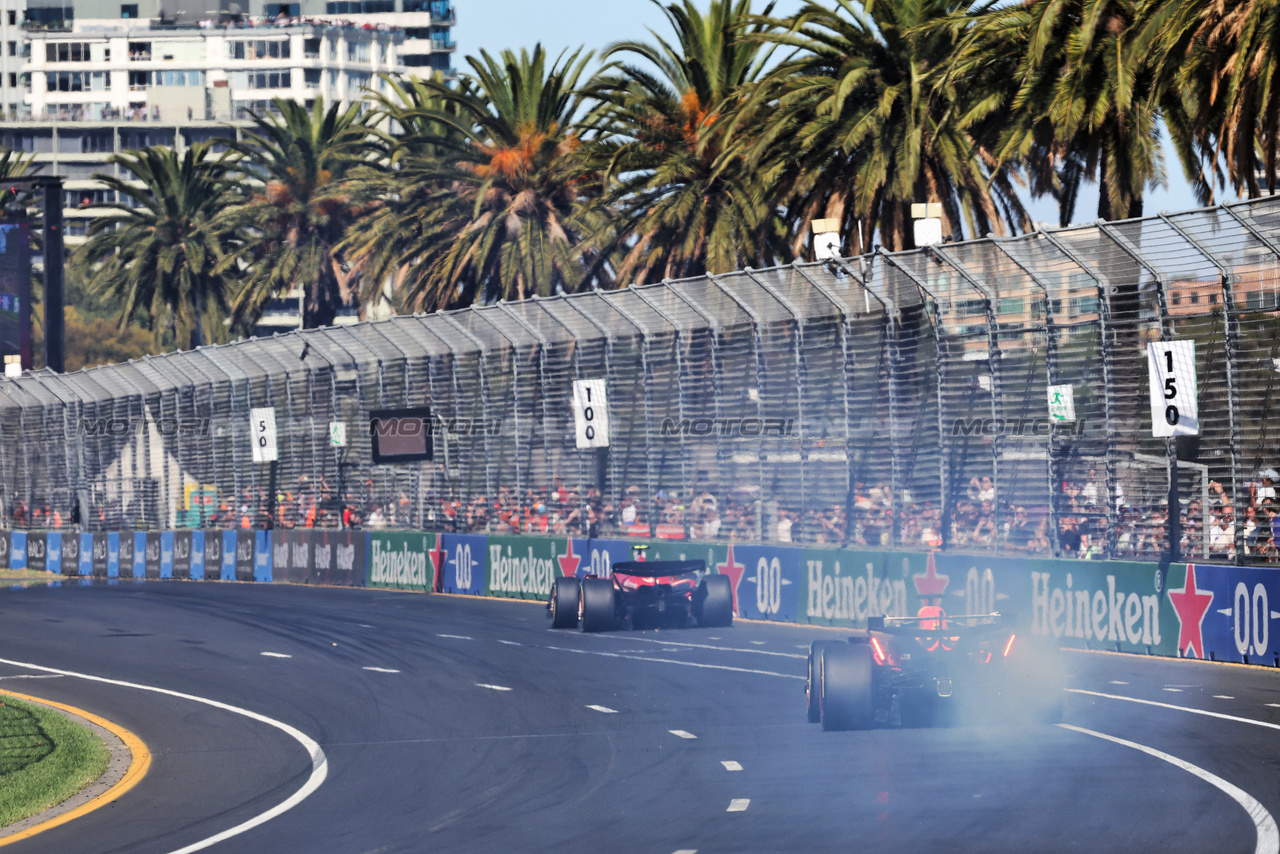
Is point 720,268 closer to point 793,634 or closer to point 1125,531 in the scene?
point 793,634

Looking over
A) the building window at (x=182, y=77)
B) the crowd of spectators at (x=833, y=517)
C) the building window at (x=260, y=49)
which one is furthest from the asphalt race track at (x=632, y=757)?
the building window at (x=182, y=77)

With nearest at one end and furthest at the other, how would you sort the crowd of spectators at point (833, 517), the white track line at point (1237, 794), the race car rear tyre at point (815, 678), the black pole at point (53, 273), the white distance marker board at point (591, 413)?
the white track line at point (1237, 794), the race car rear tyre at point (815, 678), the crowd of spectators at point (833, 517), the white distance marker board at point (591, 413), the black pole at point (53, 273)

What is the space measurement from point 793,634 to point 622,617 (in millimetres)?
2265

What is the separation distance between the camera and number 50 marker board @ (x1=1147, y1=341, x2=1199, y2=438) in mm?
18172

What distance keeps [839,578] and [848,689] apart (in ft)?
32.1

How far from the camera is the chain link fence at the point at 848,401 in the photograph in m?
18.5

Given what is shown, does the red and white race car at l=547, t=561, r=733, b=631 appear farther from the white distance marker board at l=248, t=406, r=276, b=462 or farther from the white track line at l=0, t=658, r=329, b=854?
the white distance marker board at l=248, t=406, r=276, b=462

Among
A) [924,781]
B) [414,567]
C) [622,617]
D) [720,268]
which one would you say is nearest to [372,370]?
[414,567]

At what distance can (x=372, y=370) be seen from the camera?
114 feet

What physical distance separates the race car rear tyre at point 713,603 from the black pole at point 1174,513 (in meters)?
6.10

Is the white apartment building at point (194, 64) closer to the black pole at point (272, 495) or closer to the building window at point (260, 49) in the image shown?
the building window at point (260, 49)

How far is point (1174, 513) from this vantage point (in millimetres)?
18688

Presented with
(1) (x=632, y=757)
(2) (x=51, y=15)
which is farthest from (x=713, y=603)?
(2) (x=51, y=15)

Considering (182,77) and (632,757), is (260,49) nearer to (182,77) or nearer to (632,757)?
(182,77)
